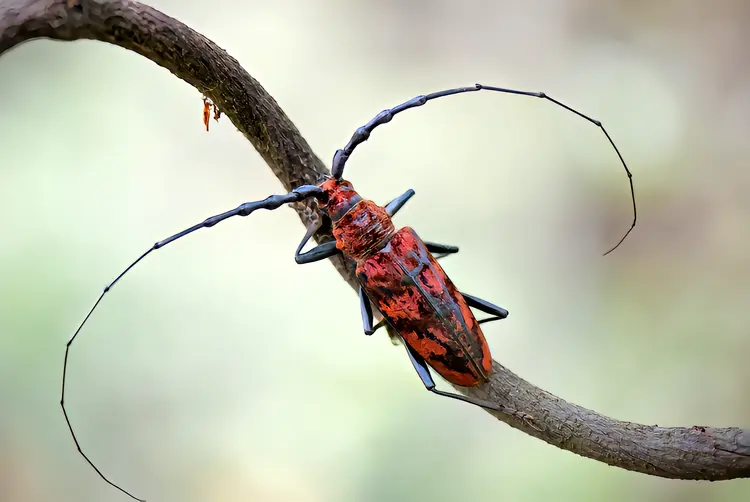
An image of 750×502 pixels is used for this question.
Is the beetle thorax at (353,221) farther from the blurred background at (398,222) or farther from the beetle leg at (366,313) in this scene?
the blurred background at (398,222)

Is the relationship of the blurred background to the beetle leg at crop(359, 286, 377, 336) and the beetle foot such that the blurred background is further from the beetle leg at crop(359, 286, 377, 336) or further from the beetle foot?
the beetle foot

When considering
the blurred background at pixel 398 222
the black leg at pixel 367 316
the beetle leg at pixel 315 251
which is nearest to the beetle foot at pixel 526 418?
the black leg at pixel 367 316

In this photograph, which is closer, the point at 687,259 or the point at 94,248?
the point at 94,248

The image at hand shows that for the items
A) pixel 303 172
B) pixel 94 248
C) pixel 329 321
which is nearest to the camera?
pixel 303 172

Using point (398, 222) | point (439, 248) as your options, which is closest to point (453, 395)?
point (439, 248)

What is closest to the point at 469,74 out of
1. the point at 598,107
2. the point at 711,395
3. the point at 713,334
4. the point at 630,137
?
the point at 598,107

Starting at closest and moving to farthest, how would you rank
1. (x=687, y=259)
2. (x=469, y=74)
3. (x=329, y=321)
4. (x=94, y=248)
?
1. (x=94, y=248)
2. (x=329, y=321)
3. (x=687, y=259)
4. (x=469, y=74)

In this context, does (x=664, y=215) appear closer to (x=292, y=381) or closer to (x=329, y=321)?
(x=329, y=321)
